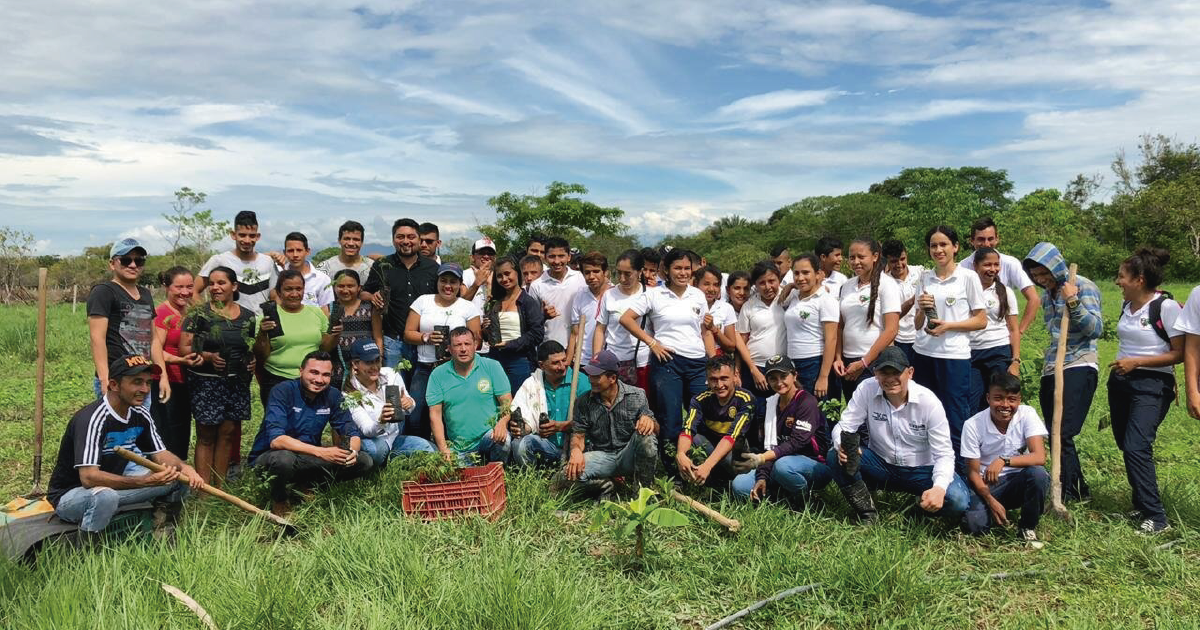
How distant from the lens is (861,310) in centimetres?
610

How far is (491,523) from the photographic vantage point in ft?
16.4

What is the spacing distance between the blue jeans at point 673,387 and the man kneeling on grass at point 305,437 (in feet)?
7.54

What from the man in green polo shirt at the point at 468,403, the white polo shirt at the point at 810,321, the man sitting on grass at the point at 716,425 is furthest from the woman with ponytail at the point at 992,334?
the man in green polo shirt at the point at 468,403

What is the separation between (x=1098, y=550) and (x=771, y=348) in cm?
264

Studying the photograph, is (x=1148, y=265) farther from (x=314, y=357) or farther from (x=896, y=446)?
(x=314, y=357)

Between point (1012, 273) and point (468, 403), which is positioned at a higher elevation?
point (1012, 273)

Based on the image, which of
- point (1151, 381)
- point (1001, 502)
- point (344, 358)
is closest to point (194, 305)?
point (344, 358)

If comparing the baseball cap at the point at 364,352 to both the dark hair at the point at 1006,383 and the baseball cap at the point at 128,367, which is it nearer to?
the baseball cap at the point at 128,367

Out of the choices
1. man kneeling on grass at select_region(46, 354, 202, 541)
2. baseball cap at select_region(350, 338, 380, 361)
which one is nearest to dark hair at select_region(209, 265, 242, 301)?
baseball cap at select_region(350, 338, 380, 361)

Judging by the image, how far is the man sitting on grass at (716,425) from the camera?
18.4 feet

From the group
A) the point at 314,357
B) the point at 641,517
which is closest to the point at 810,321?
the point at 641,517

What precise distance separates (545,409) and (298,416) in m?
1.84

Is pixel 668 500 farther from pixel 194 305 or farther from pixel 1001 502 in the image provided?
pixel 194 305

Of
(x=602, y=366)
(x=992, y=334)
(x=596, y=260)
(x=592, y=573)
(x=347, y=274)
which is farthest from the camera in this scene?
(x=596, y=260)
